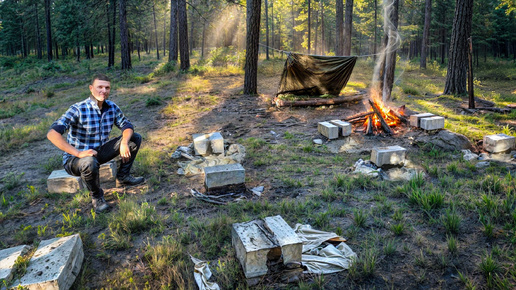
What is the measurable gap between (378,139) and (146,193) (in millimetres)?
4530

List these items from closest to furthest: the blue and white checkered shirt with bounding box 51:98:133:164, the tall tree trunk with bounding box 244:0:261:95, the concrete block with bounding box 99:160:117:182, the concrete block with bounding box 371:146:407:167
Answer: the blue and white checkered shirt with bounding box 51:98:133:164 → the concrete block with bounding box 99:160:117:182 → the concrete block with bounding box 371:146:407:167 → the tall tree trunk with bounding box 244:0:261:95

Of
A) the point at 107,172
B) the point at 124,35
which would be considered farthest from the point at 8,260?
the point at 124,35

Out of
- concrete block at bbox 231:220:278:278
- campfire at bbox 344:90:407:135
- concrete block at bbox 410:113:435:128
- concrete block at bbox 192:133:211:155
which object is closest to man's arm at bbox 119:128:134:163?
concrete block at bbox 192:133:211:155

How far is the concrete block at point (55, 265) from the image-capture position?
87.5 inches

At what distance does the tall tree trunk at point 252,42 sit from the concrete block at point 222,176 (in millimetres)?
6948

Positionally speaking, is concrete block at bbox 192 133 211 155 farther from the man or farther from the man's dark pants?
the man's dark pants

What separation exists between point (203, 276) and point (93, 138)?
7.93ft

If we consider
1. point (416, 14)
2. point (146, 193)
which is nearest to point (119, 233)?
point (146, 193)

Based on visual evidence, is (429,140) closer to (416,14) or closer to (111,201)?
(111,201)

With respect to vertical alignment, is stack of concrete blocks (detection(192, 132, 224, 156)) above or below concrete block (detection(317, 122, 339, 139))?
below

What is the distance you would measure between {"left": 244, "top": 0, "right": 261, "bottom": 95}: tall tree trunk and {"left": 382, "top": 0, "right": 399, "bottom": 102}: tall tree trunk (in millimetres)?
4151

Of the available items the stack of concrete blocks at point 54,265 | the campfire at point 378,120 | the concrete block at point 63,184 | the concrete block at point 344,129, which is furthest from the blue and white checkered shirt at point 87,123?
the campfire at point 378,120

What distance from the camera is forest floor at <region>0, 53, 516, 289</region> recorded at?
252cm

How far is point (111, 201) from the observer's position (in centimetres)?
394
